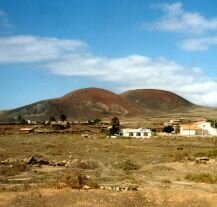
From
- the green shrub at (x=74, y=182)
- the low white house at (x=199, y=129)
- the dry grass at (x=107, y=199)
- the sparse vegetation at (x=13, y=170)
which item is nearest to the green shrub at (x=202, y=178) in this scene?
the dry grass at (x=107, y=199)

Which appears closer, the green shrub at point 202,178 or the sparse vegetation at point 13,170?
the green shrub at point 202,178

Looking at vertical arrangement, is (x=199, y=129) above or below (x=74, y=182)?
above

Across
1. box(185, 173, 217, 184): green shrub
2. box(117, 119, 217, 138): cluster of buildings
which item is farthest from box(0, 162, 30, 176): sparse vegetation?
box(117, 119, 217, 138): cluster of buildings

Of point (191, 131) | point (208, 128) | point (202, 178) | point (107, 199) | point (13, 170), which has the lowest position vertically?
point (202, 178)

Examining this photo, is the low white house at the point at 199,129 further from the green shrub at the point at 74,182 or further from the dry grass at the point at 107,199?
the dry grass at the point at 107,199

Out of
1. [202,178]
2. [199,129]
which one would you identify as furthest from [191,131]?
[202,178]

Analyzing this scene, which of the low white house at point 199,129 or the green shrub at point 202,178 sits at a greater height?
the low white house at point 199,129

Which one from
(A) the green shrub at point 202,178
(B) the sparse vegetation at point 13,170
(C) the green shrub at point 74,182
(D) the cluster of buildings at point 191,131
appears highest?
(D) the cluster of buildings at point 191,131

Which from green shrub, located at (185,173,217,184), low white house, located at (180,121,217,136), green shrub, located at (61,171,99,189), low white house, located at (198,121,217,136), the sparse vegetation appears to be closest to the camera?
green shrub, located at (61,171,99,189)

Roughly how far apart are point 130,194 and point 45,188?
372 cm

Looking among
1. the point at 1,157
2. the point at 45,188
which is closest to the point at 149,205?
the point at 45,188

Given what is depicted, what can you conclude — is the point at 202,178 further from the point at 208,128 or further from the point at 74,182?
the point at 208,128

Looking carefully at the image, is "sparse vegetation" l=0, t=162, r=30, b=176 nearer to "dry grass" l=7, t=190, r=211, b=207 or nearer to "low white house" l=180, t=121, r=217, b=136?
"dry grass" l=7, t=190, r=211, b=207

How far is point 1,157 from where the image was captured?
46.8 meters
